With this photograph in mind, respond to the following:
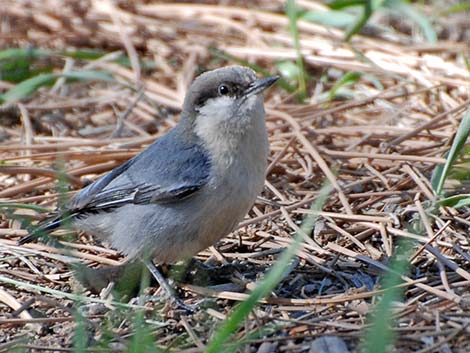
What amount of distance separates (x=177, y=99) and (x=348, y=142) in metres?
1.79

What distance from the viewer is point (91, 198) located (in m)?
4.71

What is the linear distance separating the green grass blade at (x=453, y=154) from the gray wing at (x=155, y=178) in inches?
51.8

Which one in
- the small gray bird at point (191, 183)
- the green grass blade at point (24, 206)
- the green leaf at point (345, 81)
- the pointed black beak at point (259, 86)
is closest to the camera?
the small gray bird at point (191, 183)

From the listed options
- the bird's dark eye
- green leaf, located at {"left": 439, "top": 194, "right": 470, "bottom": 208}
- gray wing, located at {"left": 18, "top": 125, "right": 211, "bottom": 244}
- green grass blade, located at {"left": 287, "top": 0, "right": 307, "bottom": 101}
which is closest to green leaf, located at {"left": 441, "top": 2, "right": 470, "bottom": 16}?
green grass blade, located at {"left": 287, "top": 0, "right": 307, "bottom": 101}

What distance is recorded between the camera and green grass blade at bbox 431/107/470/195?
439cm

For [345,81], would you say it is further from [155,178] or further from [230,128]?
[155,178]

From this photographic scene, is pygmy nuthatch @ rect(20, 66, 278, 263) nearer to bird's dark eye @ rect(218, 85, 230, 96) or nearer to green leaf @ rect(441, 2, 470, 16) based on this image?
bird's dark eye @ rect(218, 85, 230, 96)

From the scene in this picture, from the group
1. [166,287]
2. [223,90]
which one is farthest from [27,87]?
[166,287]

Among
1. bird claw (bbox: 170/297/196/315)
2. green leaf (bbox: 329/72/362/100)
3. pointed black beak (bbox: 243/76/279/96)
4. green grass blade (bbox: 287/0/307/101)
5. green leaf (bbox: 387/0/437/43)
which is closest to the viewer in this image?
bird claw (bbox: 170/297/196/315)

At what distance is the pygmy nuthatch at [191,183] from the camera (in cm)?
427

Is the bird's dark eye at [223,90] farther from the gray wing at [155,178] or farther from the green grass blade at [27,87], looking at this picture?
the green grass blade at [27,87]

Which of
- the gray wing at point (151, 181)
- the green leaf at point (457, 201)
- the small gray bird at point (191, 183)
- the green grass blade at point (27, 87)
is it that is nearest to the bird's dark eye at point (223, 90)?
the small gray bird at point (191, 183)

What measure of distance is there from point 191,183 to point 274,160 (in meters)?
1.17

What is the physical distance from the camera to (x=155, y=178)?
14.9 feet
